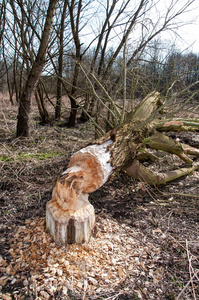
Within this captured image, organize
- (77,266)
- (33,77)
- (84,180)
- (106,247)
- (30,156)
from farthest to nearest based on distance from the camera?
(33,77), (30,156), (84,180), (106,247), (77,266)

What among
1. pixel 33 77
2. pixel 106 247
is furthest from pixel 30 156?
pixel 106 247

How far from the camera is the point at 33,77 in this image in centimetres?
430

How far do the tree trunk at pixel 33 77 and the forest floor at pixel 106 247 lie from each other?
140 centimetres

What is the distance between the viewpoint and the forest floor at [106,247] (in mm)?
1560

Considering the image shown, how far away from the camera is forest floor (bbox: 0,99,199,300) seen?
1.56 meters

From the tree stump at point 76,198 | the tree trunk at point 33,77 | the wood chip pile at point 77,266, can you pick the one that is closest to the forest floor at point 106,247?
the wood chip pile at point 77,266

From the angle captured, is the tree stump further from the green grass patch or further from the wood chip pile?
the green grass patch

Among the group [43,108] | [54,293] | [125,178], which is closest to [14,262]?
[54,293]

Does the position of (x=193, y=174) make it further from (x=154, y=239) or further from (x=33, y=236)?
(x=33, y=236)

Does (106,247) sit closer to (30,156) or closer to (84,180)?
(84,180)

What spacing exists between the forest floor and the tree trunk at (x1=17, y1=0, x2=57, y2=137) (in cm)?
140

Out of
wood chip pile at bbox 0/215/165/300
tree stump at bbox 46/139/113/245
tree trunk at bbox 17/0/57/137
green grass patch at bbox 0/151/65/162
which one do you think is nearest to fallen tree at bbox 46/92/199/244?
tree stump at bbox 46/139/113/245

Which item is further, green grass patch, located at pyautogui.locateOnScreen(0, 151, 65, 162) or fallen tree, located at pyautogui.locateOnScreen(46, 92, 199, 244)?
green grass patch, located at pyautogui.locateOnScreen(0, 151, 65, 162)

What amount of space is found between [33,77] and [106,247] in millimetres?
3730
